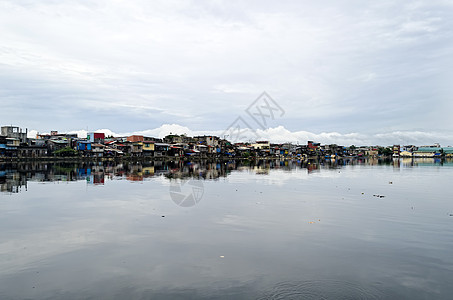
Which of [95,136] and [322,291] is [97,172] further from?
[95,136]

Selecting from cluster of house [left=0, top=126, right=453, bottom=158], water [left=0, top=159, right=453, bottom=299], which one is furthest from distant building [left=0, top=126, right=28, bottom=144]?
water [left=0, top=159, right=453, bottom=299]

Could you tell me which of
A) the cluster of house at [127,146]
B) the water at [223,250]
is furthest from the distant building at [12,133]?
the water at [223,250]

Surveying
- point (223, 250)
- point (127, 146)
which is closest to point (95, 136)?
point (127, 146)

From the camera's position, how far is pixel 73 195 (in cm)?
1908

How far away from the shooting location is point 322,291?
6.34 metres

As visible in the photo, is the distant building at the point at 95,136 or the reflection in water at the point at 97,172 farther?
the distant building at the point at 95,136

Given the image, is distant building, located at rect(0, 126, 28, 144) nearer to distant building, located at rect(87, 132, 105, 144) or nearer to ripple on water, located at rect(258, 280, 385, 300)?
distant building, located at rect(87, 132, 105, 144)

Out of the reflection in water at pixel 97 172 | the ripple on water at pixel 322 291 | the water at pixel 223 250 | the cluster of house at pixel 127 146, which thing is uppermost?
the cluster of house at pixel 127 146

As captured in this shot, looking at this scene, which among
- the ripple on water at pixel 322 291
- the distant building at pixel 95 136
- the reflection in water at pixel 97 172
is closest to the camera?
the ripple on water at pixel 322 291

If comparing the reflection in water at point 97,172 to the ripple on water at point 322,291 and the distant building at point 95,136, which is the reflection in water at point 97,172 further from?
the distant building at point 95,136

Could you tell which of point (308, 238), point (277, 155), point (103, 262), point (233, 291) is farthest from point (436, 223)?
point (277, 155)

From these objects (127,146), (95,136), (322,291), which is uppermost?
(95,136)

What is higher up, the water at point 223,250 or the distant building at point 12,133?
the distant building at point 12,133

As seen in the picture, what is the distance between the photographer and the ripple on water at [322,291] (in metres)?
6.15
